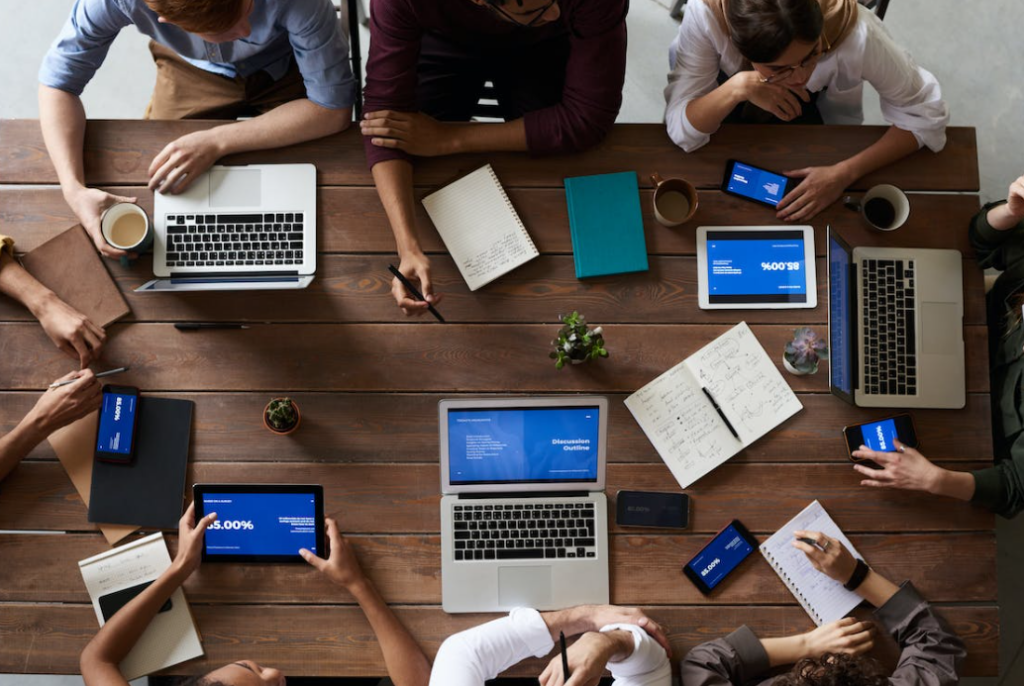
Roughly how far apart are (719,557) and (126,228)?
5.42 ft

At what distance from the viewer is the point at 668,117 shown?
190cm

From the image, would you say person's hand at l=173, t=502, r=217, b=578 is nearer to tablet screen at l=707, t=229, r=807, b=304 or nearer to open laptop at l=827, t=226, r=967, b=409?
Answer: tablet screen at l=707, t=229, r=807, b=304

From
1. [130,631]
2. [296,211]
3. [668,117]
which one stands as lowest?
[130,631]

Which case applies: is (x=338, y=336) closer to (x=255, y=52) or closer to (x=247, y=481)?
(x=247, y=481)

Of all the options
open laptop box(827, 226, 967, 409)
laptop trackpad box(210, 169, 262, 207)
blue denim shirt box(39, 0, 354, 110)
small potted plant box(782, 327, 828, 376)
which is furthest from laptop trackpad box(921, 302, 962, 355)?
laptop trackpad box(210, 169, 262, 207)

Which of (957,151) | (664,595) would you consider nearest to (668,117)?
(957,151)

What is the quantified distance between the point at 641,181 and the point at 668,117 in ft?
0.58

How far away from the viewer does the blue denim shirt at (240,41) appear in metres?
1.76

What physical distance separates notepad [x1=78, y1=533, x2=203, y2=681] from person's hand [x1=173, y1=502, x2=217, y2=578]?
70 mm

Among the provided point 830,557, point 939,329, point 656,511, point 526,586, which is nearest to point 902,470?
point 830,557

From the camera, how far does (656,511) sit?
5.91 feet

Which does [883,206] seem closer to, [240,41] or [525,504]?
[525,504]

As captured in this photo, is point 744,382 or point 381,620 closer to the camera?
point 381,620

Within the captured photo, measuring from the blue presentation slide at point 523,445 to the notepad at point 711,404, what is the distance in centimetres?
15
